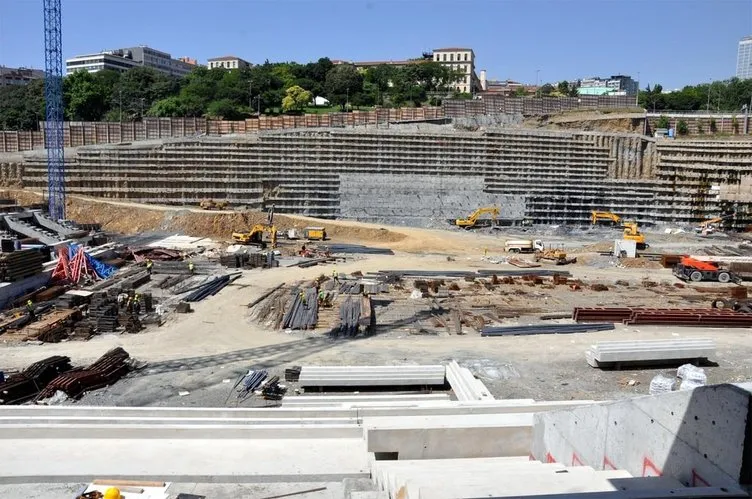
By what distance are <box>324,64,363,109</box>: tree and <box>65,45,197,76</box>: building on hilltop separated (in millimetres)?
99097

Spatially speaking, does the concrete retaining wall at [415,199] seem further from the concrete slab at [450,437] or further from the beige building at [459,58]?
the beige building at [459,58]

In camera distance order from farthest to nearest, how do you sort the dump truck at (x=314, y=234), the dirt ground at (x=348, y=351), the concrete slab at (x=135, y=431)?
1. the dump truck at (x=314, y=234)
2. the dirt ground at (x=348, y=351)
3. the concrete slab at (x=135, y=431)

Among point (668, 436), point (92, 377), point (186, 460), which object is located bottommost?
point (92, 377)

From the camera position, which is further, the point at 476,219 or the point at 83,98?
the point at 83,98

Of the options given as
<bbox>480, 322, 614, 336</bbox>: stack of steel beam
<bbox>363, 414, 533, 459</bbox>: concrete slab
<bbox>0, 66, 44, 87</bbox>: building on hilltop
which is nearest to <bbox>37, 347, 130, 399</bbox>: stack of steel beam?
<bbox>363, 414, 533, 459</bbox>: concrete slab

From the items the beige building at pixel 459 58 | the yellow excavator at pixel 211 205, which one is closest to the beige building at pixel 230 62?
the beige building at pixel 459 58

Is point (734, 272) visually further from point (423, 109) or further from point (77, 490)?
point (423, 109)

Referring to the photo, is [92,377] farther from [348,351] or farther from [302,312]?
[302,312]


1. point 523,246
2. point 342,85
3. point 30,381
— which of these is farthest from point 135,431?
point 342,85

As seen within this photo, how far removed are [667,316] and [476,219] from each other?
81.9ft

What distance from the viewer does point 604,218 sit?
147 ft

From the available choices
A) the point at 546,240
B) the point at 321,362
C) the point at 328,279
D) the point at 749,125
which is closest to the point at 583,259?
the point at 546,240

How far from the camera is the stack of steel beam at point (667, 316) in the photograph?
63.7 feet

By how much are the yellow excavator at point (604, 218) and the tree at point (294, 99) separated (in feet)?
148
